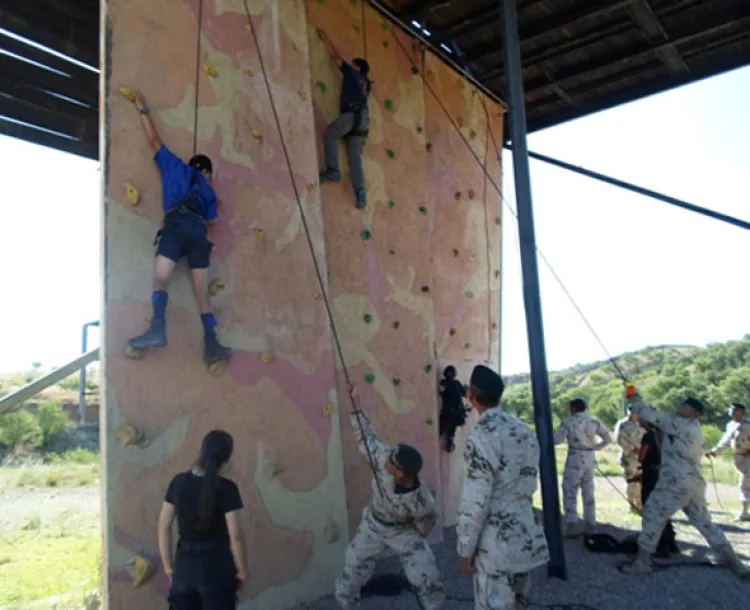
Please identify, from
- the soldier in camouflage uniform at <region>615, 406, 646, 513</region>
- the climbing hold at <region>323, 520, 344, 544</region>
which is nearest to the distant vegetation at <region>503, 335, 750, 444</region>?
the soldier in camouflage uniform at <region>615, 406, 646, 513</region>

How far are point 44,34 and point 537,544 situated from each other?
24.3 feet

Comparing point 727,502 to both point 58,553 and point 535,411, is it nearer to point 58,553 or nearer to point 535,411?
point 535,411

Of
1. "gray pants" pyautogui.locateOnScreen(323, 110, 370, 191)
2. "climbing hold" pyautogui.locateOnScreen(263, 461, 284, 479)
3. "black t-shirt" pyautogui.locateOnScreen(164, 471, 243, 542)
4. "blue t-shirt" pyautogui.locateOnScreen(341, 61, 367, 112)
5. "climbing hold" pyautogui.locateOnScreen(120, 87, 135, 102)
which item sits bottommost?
"climbing hold" pyautogui.locateOnScreen(263, 461, 284, 479)

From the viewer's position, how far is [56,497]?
447 inches

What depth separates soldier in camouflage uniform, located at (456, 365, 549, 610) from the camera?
2887mm

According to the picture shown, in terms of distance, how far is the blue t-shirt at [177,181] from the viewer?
4.00 meters

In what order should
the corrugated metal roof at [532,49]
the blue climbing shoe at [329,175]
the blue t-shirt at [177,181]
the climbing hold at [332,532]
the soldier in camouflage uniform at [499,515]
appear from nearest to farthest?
the soldier in camouflage uniform at [499,515]
the blue t-shirt at [177,181]
the climbing hold at [332,532]
the blue climbing shoe at [329,175]
the corrugated metal roof at [532,49]

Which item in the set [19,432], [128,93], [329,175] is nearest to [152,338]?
[128,93]

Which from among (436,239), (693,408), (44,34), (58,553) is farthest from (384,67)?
(58,553)

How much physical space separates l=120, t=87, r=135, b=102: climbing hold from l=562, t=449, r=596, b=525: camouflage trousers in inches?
218

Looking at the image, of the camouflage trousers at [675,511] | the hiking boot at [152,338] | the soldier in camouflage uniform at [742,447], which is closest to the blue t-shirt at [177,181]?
the hiking boot at [152,338]

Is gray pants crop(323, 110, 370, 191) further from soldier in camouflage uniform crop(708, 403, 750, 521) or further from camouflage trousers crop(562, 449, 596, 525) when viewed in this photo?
soldier in camouflage uniform crop(708, 403, 750, 521)

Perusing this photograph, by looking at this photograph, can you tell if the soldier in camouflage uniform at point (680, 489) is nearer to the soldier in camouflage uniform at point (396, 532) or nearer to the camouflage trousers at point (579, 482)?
the camouflage trousers at point (579, 482)

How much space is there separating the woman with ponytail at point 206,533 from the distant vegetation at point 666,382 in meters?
20.9
